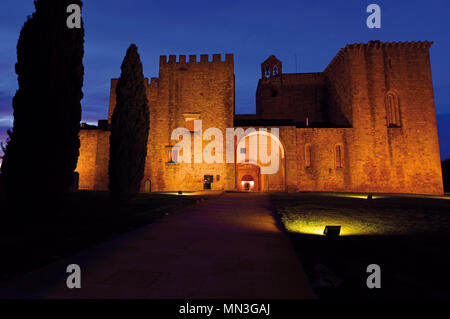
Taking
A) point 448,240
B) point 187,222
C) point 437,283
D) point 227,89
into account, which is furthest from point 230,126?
point 437,283

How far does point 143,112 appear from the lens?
10648 mm

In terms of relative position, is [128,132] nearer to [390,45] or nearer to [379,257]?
[379,257]

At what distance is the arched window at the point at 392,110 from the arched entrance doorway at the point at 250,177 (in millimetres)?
12561

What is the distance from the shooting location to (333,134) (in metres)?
19.7

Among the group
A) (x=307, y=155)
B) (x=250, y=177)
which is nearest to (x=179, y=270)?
(x=307, y=155)

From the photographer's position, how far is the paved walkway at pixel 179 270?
2189 mm

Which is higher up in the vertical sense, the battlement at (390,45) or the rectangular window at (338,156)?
the battlement at (390,45)

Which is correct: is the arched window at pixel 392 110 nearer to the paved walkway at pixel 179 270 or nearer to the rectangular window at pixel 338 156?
the rectangular window at pixel 338 156

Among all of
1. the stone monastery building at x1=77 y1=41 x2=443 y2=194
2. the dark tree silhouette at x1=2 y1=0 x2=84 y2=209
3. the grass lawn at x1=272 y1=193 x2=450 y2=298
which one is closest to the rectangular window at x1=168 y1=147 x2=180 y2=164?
the stone monastery building at x1=77 y1=41 x2=443 y2=194

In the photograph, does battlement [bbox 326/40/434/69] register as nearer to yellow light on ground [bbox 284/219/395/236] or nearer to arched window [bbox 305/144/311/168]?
arched window [bbox 305/144/311/168]

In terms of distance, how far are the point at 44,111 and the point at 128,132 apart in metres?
3.96

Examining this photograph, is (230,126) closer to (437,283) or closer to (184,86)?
(184,86)

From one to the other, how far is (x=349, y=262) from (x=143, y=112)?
10.2 meters

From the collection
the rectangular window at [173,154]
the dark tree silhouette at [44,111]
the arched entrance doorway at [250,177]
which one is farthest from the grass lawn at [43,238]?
the arched entrance doorway at [250,177]
